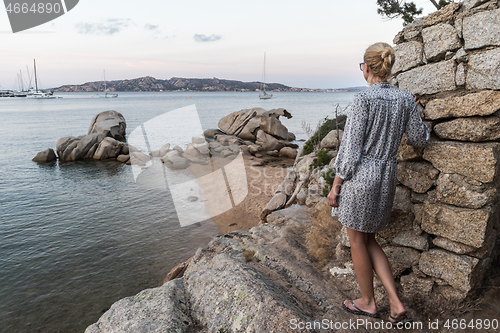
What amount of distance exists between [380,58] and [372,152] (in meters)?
0.81

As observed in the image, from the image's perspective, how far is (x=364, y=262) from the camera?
2924mm

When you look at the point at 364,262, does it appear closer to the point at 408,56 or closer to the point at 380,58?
the point at 380,58

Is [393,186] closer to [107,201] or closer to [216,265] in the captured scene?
[216,265]

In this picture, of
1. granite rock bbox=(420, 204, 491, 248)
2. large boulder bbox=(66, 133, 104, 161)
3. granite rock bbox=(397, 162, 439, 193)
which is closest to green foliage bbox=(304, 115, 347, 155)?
granite rock bbox=(397, 162, 439, 193)

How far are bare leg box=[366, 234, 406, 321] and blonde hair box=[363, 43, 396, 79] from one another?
155 centimetres

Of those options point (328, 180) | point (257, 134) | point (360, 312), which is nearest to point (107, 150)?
point (257, 134)

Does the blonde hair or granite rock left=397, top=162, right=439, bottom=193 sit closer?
the blonde hair

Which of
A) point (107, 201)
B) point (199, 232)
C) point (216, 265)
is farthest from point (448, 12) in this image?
point (107, 201)

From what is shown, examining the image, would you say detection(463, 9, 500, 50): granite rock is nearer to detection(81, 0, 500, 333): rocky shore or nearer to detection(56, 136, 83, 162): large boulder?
detection(81, 0, 500, 333): rocky shore

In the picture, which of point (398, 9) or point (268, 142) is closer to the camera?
point (398, 9)

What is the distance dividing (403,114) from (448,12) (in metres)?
1.38

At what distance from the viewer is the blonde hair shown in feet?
8.44

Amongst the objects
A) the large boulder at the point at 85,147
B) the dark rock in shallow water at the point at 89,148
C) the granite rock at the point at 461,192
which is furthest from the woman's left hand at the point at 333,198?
the large boulder at the point at 85,147

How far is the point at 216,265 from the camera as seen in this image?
3951mm
